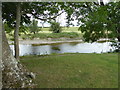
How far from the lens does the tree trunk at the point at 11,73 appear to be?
3697 mm

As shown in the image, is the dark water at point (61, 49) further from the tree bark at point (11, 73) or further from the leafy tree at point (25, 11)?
the tree bark at point (11, 73)

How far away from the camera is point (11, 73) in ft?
12.6

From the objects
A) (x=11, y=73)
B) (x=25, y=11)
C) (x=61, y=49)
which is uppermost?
(x=25, y=11)

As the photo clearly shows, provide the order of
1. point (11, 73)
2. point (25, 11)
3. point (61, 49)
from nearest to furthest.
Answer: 1. point (11, 73)
2. point (25, 11)
3. point (61, 49)

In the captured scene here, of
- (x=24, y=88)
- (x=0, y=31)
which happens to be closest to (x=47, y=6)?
(x=0, y=31)

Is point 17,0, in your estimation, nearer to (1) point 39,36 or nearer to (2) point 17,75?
(2) point 17,75

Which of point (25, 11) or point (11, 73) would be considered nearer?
point (11, 73)

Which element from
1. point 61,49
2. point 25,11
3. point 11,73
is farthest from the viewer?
point 61,49

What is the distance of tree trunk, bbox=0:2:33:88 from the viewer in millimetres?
3697

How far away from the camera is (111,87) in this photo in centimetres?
423

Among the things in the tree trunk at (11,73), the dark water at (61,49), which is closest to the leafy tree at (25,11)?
the tree trunk at (11,73)

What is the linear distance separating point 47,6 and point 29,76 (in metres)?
3.57

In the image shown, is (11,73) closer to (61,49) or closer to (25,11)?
(25,11)

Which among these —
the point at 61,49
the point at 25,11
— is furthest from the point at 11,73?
the point at 61,49
